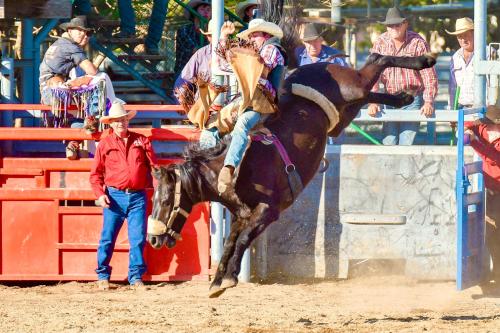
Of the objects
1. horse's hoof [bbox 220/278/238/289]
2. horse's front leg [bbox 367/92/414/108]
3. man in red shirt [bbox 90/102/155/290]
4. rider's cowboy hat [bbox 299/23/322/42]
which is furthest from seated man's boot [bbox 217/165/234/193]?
rider's cowboy hat [bbox 299/23/322/42]

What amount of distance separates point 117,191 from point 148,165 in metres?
0.35

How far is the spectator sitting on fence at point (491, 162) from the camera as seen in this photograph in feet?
33.6

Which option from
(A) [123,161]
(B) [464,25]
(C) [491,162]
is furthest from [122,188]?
(B) [464,25]

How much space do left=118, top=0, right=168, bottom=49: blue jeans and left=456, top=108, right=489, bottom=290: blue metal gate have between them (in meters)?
4.54

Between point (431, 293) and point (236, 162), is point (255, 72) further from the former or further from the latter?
point (431, 293)

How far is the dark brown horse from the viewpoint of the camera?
8414mm

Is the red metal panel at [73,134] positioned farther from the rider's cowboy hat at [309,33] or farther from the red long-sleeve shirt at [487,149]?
the red long-sleeve shirt at [487,149]

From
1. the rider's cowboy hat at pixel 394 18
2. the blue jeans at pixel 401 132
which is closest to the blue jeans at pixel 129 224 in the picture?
the blue jeans at pixel 401 132

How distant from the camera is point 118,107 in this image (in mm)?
10086

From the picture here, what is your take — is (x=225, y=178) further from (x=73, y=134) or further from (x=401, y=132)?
(x=401, y=132)

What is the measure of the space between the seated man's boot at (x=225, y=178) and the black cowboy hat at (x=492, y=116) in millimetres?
2832

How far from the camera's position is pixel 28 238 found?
1066 cm

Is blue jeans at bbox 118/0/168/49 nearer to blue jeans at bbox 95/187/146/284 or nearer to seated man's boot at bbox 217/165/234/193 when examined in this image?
blue jeans at bbox 95/187/146/284

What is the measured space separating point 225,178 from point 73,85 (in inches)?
111
